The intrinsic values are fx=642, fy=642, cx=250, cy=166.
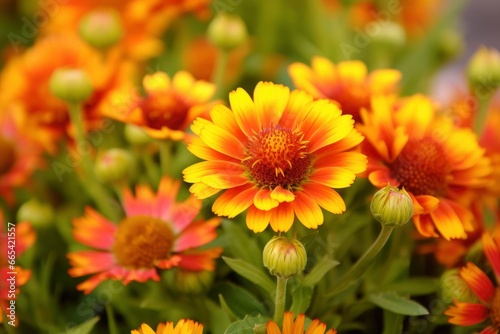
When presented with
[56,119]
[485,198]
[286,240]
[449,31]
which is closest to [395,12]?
[449,31]

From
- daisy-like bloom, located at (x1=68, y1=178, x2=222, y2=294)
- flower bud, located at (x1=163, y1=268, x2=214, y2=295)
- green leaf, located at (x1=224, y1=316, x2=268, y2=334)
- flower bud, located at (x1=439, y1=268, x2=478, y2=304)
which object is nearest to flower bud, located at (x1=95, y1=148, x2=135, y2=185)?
daisy-like bloom, located at (x1=68, y1=178, x2=222, y2=294)

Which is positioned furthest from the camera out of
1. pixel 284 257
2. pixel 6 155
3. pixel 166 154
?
pixel 6 155

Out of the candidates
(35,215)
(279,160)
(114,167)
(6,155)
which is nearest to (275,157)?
(279,160)

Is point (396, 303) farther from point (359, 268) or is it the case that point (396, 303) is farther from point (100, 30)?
point (100, 30)

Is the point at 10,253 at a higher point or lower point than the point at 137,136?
lower

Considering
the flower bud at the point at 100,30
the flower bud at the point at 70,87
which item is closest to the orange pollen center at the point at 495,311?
the flower bud at the point at 70,87

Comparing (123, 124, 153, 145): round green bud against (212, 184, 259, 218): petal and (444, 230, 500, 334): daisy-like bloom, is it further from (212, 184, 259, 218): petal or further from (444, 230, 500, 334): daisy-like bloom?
(444, 230, 500, 334): daisy-like bloom
